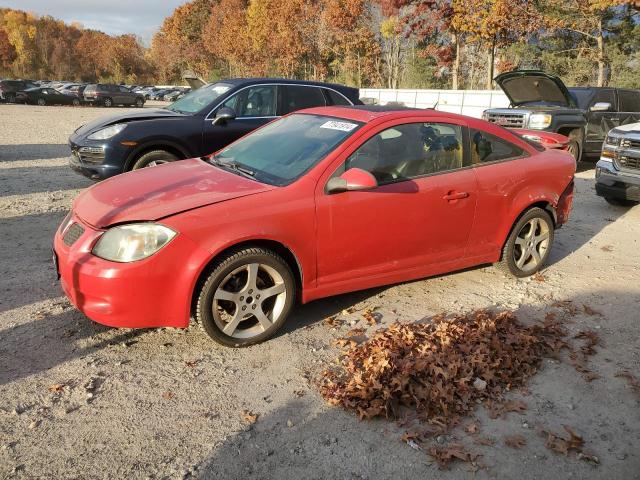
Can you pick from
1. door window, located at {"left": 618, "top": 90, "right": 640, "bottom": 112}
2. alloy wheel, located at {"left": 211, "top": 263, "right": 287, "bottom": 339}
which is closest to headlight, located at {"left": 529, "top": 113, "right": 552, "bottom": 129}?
door window, located at {"left": 618, "top": 90, "right": 640, "bottom": 112}

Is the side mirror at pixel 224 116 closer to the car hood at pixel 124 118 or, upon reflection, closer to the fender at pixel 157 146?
the fender at pixel 157 146

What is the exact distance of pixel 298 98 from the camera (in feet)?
26.2

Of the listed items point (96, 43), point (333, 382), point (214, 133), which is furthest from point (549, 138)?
point (96, 43)

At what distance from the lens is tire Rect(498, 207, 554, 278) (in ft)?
16.4

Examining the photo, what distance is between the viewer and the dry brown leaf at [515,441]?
283 cm

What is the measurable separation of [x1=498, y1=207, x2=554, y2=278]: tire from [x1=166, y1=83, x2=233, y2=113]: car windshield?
4.68 meters

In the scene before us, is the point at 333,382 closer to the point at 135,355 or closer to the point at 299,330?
the point at 299,330

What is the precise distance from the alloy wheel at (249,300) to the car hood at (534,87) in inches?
343

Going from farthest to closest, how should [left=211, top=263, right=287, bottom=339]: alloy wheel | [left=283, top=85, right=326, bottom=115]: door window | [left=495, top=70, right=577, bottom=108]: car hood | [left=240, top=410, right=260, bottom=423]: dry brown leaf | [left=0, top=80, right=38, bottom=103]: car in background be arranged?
1. [left=0, top=80, right=38, bottom=103]: car in background
2. [left=495, top=70, right=577, bottom=108]: car hood
3. [left=283, top=85, right=326, bottom=115]: door window
4. [left=211, top=263, right=287, bottom=339]: alloy wheel
5. [left=240, top=410, right=260, bottom=423]: dry brown leaf

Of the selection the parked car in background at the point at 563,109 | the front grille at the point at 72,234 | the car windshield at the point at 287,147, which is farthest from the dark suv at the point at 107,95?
the front grille at the point at 72,234

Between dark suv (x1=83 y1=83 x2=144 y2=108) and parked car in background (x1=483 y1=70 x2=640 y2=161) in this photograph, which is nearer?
parked car in background (x1=483 y1=70 x2=640 y2=161)

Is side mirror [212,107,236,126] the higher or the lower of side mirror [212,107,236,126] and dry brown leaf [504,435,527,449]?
the higher

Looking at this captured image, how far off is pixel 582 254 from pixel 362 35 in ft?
139

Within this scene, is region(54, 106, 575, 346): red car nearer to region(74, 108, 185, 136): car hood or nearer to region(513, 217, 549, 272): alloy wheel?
region(513, 217, 549, 272): alloy wheel
